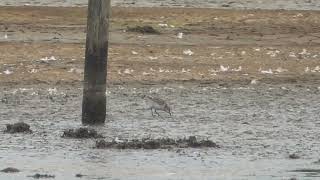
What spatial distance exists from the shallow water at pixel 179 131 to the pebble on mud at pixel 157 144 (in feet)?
0.63

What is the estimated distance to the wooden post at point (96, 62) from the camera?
15.1 meters

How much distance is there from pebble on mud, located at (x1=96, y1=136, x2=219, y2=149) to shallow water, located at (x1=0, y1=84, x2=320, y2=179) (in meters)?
0.19

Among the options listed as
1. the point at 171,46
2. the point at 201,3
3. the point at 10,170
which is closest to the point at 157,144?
the point at 10,170

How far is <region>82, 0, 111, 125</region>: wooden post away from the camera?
15.1 m

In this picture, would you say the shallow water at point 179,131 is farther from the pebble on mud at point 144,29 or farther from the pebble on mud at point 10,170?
the pebble on mud at point 144,29

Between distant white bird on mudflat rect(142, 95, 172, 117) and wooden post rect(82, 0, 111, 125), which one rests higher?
wooden post rect(82, 0, 111, 125)

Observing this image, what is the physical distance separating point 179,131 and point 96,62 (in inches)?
55.5

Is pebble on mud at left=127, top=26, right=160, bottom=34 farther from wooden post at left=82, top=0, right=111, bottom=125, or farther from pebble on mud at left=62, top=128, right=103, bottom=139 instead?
pebble on mud at left=62, top=128, right=103, bottom=139

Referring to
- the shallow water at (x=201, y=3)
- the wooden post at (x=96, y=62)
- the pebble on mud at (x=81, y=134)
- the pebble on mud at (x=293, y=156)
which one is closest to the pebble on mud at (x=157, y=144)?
the pebble on mud at (x=81, y=134)

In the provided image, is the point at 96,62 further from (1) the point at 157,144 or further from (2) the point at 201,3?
(2) the point at 201,3

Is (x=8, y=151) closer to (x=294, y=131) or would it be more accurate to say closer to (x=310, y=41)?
(x=294, y=131)

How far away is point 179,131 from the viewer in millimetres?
15547

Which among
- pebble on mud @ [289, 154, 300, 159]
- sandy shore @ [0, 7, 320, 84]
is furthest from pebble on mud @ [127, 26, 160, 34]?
pebble on mud @ [289, 154, 300, 159]

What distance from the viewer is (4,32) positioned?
25.0m
